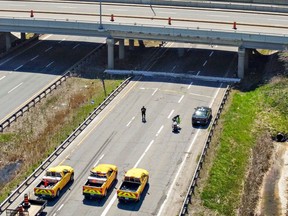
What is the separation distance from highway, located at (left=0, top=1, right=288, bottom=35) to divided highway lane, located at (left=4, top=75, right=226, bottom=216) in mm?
11332

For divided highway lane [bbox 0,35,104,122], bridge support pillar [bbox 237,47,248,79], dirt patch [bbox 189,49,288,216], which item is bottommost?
dirt patch [bbox 189,49,288,216]

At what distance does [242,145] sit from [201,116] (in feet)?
16.6

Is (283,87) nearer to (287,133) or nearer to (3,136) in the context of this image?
(287,133)

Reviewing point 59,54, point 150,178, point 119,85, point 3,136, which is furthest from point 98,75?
point 150,178

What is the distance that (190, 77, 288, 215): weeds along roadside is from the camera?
48.4 m

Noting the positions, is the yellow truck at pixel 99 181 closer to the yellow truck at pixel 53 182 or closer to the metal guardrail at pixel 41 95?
the yellow truck at pixel 53 182

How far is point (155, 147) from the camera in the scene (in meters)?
55.9

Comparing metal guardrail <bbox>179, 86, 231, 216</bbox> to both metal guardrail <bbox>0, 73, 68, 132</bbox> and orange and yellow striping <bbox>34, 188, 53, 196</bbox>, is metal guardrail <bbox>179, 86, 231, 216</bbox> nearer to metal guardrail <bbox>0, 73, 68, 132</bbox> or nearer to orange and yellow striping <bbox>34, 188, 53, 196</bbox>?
orange and yellow striping <bbox>34, 188, 53, 196</bbox>

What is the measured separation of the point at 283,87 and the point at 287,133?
364 inches

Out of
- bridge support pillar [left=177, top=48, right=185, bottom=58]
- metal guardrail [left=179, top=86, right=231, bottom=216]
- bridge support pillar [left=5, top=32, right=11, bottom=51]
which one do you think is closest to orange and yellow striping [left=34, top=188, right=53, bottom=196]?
metal guardrail [left=179, top=86, right=231, bottom=216]

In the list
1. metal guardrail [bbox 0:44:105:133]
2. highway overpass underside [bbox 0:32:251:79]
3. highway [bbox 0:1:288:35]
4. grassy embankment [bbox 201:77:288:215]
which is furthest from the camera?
highway [bbox 0:1:288:35]

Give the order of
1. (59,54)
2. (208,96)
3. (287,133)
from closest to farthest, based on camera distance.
→ (287,133)
(208,96)
(59,54)

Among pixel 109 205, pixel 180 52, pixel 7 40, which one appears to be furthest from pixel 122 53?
pixel 109 205

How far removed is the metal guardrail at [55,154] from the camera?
46.5 m
